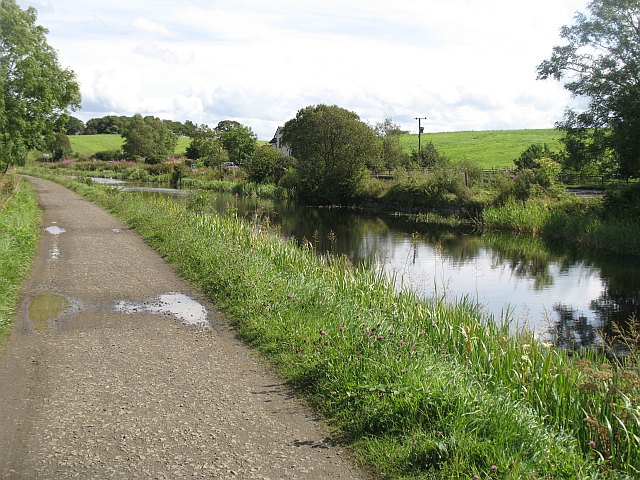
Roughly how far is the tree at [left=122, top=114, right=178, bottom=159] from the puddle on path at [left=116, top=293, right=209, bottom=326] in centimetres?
9138

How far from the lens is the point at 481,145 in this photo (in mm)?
81938

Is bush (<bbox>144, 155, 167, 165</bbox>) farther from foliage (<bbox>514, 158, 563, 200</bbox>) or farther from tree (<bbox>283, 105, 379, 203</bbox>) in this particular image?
foliage (<bbox>514, 158, 563, 200</bbox>)

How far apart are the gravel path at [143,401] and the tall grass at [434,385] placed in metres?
0.35

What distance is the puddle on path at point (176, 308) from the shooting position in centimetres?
873

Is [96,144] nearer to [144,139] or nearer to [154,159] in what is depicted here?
[144,139]

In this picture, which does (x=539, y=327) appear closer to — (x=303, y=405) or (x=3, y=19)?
(x=303, y=405)

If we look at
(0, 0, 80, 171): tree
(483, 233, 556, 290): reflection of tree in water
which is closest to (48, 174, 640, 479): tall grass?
(483, 233, 556, 290): reflection of tree in water

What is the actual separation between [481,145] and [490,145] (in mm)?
1357

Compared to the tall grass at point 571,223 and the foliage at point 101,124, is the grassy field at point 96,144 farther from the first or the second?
the tall grass at point 571,223

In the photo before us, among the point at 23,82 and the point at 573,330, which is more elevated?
the point at 23,82

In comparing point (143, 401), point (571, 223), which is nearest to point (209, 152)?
point (571, 223)

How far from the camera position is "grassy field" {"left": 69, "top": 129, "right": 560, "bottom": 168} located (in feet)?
225

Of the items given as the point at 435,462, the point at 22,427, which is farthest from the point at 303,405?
the point at 22,427

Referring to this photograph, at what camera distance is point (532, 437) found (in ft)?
14.7
